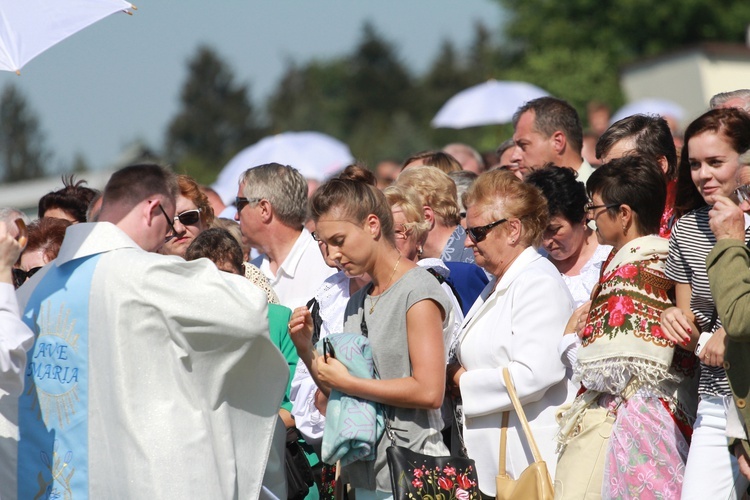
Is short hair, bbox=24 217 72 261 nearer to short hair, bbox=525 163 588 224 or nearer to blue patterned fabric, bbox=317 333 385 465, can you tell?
blue patterned fabric, bbox=317 333 385 465

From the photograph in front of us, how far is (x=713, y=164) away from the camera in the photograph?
15.4 feet

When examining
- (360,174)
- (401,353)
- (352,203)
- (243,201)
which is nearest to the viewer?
(401,353)

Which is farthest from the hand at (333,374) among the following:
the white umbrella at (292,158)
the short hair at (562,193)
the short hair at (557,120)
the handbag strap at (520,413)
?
the white umbrella at (292,158)

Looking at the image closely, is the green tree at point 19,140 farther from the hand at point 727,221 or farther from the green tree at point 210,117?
the hand at point 727,221

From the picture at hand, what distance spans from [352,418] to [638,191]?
5.30 feet

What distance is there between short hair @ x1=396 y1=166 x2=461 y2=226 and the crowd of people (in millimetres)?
958

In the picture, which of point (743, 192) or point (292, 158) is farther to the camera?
point (292, 158)

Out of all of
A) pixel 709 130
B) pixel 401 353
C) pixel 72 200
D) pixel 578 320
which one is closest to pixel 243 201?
pixel 72 200

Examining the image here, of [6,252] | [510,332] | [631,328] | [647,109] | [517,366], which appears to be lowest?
[647,109]

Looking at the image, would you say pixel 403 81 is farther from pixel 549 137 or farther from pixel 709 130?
pixel 709 130

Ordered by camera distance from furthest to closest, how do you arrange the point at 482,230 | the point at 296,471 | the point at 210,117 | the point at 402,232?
1. the point at 210,117
2. the point at 402,232
3. the point at 296,471
4. the point at 482,230

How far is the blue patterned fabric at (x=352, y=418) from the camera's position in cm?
486

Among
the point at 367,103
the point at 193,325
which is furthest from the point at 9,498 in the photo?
the point at 367,103

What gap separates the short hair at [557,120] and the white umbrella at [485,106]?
411cm
